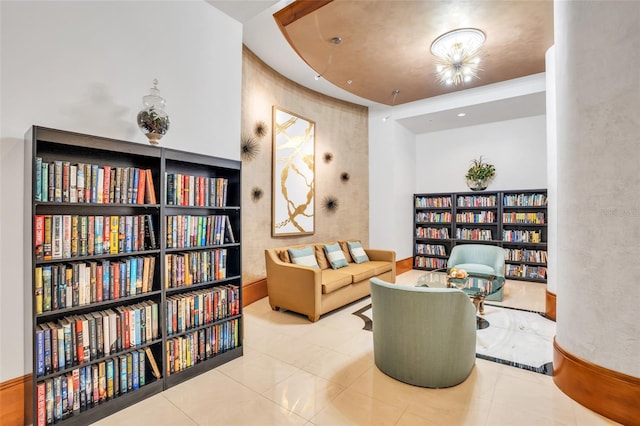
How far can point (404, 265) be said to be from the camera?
6871 millimetres

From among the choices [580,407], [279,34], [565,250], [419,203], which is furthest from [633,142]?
[419,203]

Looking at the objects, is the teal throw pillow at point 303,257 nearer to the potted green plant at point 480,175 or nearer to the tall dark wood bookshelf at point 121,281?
the tall dark wood bookshelf at point 121,281

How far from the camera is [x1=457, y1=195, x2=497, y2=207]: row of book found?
6.32 metres

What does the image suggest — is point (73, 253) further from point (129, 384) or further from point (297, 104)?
point (297, 104)

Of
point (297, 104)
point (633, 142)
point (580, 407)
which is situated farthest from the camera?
point (297, 104)

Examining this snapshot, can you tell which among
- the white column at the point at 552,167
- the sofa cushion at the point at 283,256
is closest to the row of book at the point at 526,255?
the white column at the point at 552,167

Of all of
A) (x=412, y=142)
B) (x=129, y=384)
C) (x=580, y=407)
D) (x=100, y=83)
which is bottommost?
(x=580, y=407)

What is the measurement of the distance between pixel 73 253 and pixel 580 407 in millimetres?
3607

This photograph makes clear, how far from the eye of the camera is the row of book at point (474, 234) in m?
6.34

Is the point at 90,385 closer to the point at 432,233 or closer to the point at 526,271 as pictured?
the point at 432,233

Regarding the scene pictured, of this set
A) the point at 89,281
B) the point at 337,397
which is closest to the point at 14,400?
the point at 89,281

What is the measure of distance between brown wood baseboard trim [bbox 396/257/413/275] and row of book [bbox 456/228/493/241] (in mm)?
1194

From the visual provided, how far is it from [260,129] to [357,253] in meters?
2.60

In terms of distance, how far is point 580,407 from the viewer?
7.00 feet
